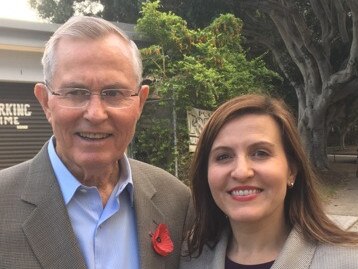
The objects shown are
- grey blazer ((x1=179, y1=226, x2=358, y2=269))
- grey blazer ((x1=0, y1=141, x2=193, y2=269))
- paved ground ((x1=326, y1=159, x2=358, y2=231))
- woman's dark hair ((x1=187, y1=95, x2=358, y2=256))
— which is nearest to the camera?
grey blazer ((x1=0, y1=141, x2=193, y2=269))

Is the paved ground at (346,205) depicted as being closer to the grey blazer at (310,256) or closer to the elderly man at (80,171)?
the grey blazer at (310,256)

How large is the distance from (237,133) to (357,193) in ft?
37.2

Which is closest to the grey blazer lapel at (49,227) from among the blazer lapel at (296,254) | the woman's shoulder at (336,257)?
the blazer lapel at (296,254)

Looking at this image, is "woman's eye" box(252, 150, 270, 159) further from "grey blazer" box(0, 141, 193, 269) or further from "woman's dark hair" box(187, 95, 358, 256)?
"grey blazer" box(0, 141, 193, 269)

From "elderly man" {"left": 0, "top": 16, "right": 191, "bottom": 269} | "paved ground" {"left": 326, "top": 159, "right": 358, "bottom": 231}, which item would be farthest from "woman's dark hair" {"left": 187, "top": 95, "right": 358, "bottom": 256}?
"paved ground" {"left": 326, "top": 159, "right": 358, "bottom": 231}

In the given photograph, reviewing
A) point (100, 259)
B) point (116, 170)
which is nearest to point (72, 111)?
point (116, 170)

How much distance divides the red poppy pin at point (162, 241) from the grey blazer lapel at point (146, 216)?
0.07 feet

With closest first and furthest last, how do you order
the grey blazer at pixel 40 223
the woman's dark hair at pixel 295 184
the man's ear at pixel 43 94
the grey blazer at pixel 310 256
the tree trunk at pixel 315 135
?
1. the grey blazer at pixel 40 223
2. the grey blazer at pixel 310 256
3. the man's ear at pixel 43 94
4. the woman's dark hair at pixel 295 184
5. the tree trunk at pixel 315 135

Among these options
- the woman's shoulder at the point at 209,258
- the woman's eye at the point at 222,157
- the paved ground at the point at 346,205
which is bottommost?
the paved ground at the point at 346,205

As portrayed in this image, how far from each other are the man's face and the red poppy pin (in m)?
0.46

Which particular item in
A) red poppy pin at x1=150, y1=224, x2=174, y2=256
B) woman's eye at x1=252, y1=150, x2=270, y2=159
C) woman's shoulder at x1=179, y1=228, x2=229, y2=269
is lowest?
woman's shoulder at x1=179, y1=228, x2=229, y2=269

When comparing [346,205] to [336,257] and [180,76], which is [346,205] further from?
[336,257]

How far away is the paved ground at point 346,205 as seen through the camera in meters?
8.46

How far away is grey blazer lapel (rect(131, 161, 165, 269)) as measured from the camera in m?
2.31
